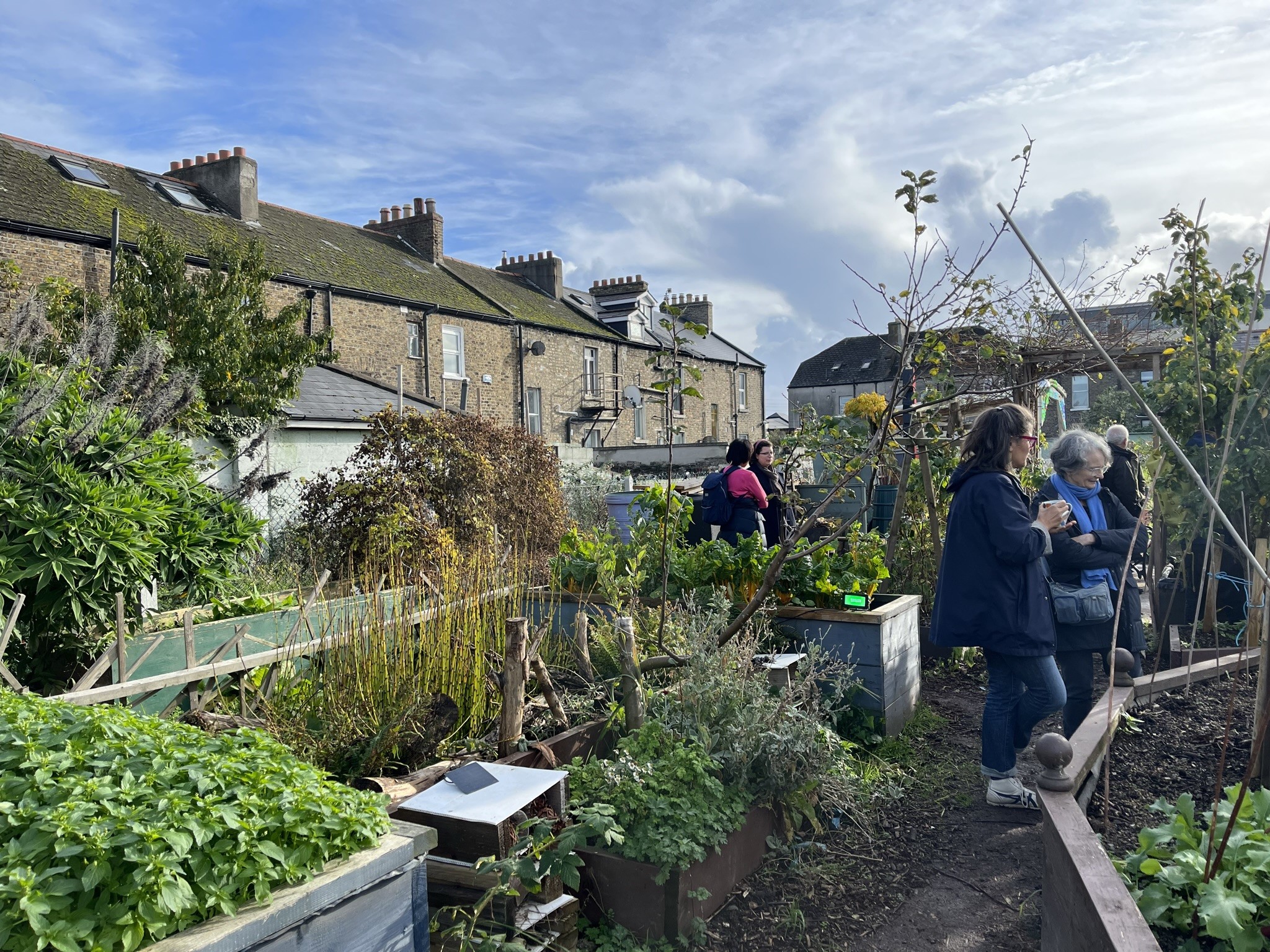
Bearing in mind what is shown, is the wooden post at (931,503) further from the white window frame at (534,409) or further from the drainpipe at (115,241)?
the white window frame at (534,409)

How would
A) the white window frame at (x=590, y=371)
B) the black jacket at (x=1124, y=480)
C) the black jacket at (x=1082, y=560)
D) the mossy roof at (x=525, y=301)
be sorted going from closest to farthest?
the black jacket at (x=1082, y=560)
the black jacket at (x=1124, y=480)
the mossy roof at (x=525, y=301)
the white window frame at (x=590, y=371)

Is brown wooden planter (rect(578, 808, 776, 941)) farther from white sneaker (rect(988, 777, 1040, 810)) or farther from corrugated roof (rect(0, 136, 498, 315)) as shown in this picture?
corrugated roof (rect(0, 136, 498, 315))

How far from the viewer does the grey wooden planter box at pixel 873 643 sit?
475cm

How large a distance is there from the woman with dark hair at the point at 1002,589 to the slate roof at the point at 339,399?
30.7 feet

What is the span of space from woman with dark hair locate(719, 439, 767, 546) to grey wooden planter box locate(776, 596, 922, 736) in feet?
7.96

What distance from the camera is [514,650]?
140 inches

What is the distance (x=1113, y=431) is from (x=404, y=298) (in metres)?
17.4

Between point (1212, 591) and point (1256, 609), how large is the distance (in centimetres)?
181

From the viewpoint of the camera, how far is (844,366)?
147 ft

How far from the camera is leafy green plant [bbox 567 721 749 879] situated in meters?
2.89

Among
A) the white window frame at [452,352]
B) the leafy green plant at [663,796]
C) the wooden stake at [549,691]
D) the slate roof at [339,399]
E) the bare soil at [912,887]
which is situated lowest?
the bare soil at [912,887]

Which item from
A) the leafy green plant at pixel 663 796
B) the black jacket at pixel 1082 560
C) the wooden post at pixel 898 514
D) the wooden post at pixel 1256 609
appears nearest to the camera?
the leafy green plant at pixel 663 796

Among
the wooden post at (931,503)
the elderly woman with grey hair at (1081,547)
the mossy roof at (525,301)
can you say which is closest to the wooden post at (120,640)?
the elderly woman with grey hair at (1081,547)

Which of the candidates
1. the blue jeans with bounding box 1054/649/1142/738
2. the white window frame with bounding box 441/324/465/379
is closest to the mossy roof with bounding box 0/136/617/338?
the white window frame with bounding box 441/324/465/379
